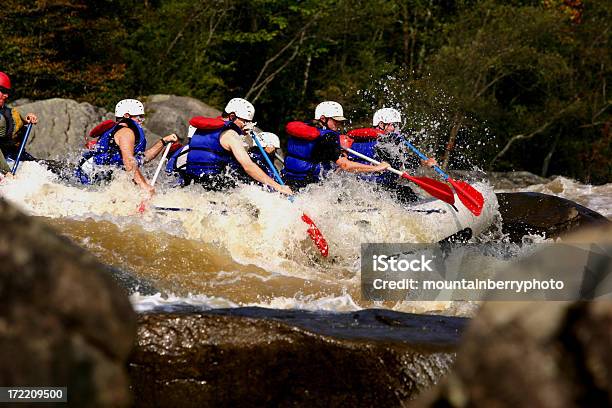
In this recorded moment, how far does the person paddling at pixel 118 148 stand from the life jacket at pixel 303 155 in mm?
1381

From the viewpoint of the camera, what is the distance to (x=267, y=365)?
412 centimetres

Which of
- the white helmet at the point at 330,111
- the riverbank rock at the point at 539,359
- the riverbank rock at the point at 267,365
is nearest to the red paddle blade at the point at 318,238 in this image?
the white helmet at the point at 330,111

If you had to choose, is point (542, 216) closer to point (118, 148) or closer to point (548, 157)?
point (118, 148)

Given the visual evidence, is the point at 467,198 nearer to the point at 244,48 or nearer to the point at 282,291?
the point at 282,291

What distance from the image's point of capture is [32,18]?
1911cm

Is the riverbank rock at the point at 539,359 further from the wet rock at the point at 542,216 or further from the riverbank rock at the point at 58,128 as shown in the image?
the riverbank rock at the point at 58,128

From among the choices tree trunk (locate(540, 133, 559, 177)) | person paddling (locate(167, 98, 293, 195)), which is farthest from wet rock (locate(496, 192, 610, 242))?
tree trunk (locate(540, 133, 559, 177))

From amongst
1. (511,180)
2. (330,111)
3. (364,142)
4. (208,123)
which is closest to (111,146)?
(208,123)

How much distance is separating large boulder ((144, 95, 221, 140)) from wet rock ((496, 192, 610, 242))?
9.21 m

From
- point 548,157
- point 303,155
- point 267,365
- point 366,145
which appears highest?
point 267,365

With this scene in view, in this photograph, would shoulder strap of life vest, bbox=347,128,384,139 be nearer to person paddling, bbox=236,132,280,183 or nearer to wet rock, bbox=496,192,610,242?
person paddling, bbox=236,132,280,183

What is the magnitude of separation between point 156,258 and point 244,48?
1890cm

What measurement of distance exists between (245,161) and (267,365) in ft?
17.4

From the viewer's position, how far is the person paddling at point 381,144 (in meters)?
11.3
